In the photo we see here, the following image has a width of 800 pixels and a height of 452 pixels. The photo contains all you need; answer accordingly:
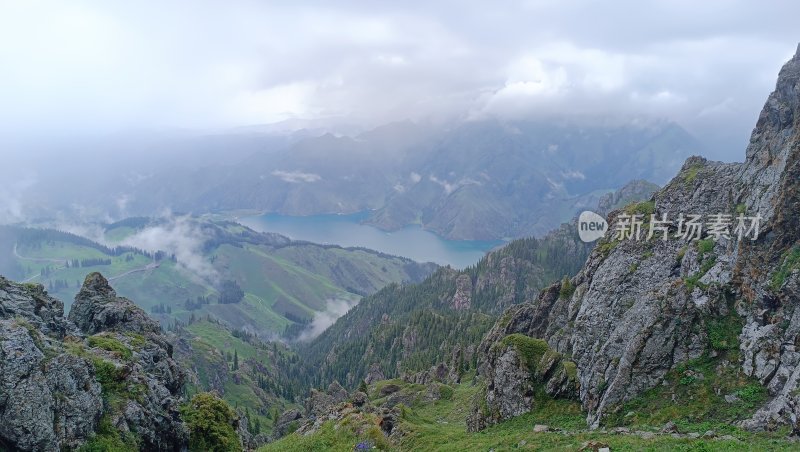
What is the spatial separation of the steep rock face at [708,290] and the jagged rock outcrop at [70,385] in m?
33.2

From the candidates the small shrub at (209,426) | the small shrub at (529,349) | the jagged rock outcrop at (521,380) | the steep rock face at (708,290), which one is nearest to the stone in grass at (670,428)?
the steep rock face at (708,290)

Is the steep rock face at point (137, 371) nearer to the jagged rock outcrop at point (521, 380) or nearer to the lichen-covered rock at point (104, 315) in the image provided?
the lichen-covered rock at point (104, 315)

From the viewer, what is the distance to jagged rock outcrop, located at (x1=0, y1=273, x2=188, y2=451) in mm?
30641

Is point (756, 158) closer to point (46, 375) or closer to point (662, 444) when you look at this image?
point (662, 444)

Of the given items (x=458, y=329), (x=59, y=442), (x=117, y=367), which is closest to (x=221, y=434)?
(x=117, y=367)

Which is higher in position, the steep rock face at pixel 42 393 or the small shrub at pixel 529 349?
the steep rock face at pixel 42 393

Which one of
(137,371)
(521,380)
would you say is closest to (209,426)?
(137,371)

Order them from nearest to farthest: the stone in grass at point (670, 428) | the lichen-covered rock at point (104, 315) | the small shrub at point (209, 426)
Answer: the stone in grass at point (670, 428) → the small shrub at point (209, 426) → the lichen-covered rock at point (104, 315)

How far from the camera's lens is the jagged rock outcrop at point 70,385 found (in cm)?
3064

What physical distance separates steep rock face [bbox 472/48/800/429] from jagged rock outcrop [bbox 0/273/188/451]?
3324cm

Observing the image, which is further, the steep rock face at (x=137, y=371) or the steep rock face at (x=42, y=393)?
the steep rock face at (x=137, y=371)

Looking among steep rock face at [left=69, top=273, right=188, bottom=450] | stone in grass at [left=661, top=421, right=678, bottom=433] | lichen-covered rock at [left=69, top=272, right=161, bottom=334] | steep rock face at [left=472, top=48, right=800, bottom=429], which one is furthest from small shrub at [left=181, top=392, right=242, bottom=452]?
stone in grass at [left=661, top=421, right=678, bottom=433]

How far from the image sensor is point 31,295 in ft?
163

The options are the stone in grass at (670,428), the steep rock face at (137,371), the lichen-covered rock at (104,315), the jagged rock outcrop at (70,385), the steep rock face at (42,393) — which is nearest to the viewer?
the steep rock face at (42,393)
